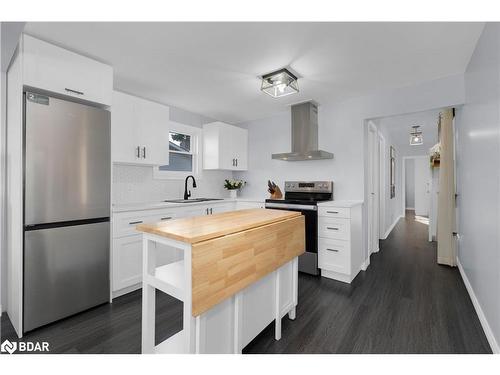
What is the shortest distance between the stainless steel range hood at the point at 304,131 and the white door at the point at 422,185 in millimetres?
7348

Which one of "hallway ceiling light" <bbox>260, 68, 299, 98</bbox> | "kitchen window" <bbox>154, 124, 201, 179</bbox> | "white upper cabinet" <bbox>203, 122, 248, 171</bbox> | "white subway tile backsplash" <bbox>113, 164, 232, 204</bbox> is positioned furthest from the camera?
"white upper cabinet" <bbox>203, 122, 248, 171</bbox>

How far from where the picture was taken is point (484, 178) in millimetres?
1933

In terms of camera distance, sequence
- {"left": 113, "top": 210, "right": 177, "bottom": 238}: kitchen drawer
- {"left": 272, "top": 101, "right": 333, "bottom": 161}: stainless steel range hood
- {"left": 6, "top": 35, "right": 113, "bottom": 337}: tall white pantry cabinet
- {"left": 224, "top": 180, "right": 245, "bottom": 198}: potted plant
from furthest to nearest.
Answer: {"left": 224, "top": 180, "right": 245, "bottom": 198}: potted plant < {"left": 272, "top": 101, "right": 333, "bottom": 161}: stainless steel range hood < {"left": 113, "top": 210, "right": 177, "bottom": 238}: kitchen drawer < {"left": 6, "top": 35, "right": 113, "bottom": 337}: tall white pantry cabinet

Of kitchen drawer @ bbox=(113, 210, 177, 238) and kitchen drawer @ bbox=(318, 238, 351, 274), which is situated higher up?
kitchen drawer @ bbox=(113, 210, 177, 238)

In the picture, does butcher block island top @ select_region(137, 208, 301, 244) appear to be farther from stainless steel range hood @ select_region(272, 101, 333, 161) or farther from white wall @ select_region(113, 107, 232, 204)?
stainless steel range hood @ select_region(272, 101, 333, 161)

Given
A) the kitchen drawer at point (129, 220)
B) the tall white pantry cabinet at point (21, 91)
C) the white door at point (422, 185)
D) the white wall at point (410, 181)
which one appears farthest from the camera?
the white wall at point (410, 181)

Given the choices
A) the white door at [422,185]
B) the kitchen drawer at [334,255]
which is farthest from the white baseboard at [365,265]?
the white door at [422,185]

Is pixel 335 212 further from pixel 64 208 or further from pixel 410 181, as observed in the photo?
pixel 410 181

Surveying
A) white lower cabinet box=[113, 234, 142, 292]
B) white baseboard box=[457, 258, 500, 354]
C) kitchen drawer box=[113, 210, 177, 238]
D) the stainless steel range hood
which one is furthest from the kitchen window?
white baseboard box=[457, 258, 500, 354]

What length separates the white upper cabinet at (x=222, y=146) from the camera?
407cm

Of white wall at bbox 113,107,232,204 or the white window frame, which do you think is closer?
white wall at bbox 113,107,232,204

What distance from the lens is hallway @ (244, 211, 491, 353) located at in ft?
5.64

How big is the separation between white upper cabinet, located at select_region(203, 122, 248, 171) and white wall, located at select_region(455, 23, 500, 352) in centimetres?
315

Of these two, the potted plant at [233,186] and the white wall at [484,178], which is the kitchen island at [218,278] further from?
the potted plant at [233,186]
